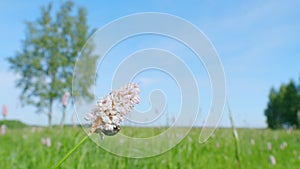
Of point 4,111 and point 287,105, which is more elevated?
point 287,105

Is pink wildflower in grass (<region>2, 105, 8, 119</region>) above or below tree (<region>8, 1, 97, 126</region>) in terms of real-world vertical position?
below

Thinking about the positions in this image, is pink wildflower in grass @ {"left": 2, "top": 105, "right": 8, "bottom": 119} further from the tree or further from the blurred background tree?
the blurred background tree

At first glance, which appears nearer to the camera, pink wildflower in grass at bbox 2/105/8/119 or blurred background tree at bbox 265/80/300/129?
pink wildflower in grass at bbox 2/105/8/119

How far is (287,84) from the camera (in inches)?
1407

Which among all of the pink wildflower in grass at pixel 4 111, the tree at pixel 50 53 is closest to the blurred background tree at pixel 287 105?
the tree at pixel 50 53

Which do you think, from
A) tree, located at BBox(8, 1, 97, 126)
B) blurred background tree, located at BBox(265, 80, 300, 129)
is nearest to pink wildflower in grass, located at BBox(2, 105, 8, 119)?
tree, located at BBox(8, 1, 97, 126)

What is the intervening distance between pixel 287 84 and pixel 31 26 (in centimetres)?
2413

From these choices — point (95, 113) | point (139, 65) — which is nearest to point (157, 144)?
point (139, 65)

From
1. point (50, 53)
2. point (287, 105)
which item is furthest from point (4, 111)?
point (287, 105)

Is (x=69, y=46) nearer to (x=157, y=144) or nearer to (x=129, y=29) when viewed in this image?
(x=157, y=144)

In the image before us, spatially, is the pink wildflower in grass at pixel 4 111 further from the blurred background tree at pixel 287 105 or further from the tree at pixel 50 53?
the blurred background tree at pixel 287 105

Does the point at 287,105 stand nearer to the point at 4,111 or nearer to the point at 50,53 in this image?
the point at 50,53

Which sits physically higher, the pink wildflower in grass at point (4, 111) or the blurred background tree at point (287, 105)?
the blurred background tree at point (287, 105)

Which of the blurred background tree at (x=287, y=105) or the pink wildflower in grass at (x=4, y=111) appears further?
the blurred background tree at (x=287, y=105)
